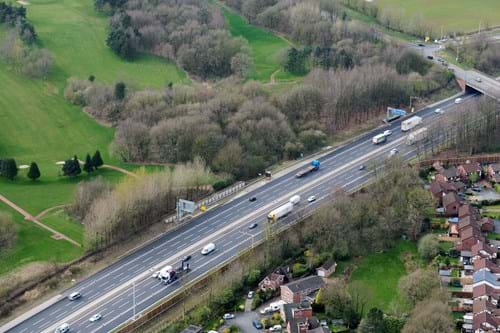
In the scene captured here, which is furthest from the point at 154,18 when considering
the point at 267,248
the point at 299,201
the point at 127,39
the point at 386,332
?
the point at 386,332

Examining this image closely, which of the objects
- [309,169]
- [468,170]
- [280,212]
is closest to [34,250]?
[280,212]

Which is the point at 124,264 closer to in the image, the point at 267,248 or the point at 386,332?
the point at 267,248

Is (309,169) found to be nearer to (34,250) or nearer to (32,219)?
(32,219)

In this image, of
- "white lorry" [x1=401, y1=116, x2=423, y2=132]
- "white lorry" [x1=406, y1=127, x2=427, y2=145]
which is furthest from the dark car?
"white lorry" [x1=401, y1=116, x2=423, y2=132]

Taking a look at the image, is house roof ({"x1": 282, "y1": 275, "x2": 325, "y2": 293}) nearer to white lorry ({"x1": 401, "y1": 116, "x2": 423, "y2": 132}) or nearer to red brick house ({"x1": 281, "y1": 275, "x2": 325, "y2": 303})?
red brick house ({"x1": 281, "y1": 275, "x2": 325, "y2": 303})

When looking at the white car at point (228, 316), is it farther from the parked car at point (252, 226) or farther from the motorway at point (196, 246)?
the parked car at point (252, 226)

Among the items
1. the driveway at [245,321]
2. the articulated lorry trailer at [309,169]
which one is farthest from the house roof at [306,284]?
the articulated lorry trailer at [309,169]
